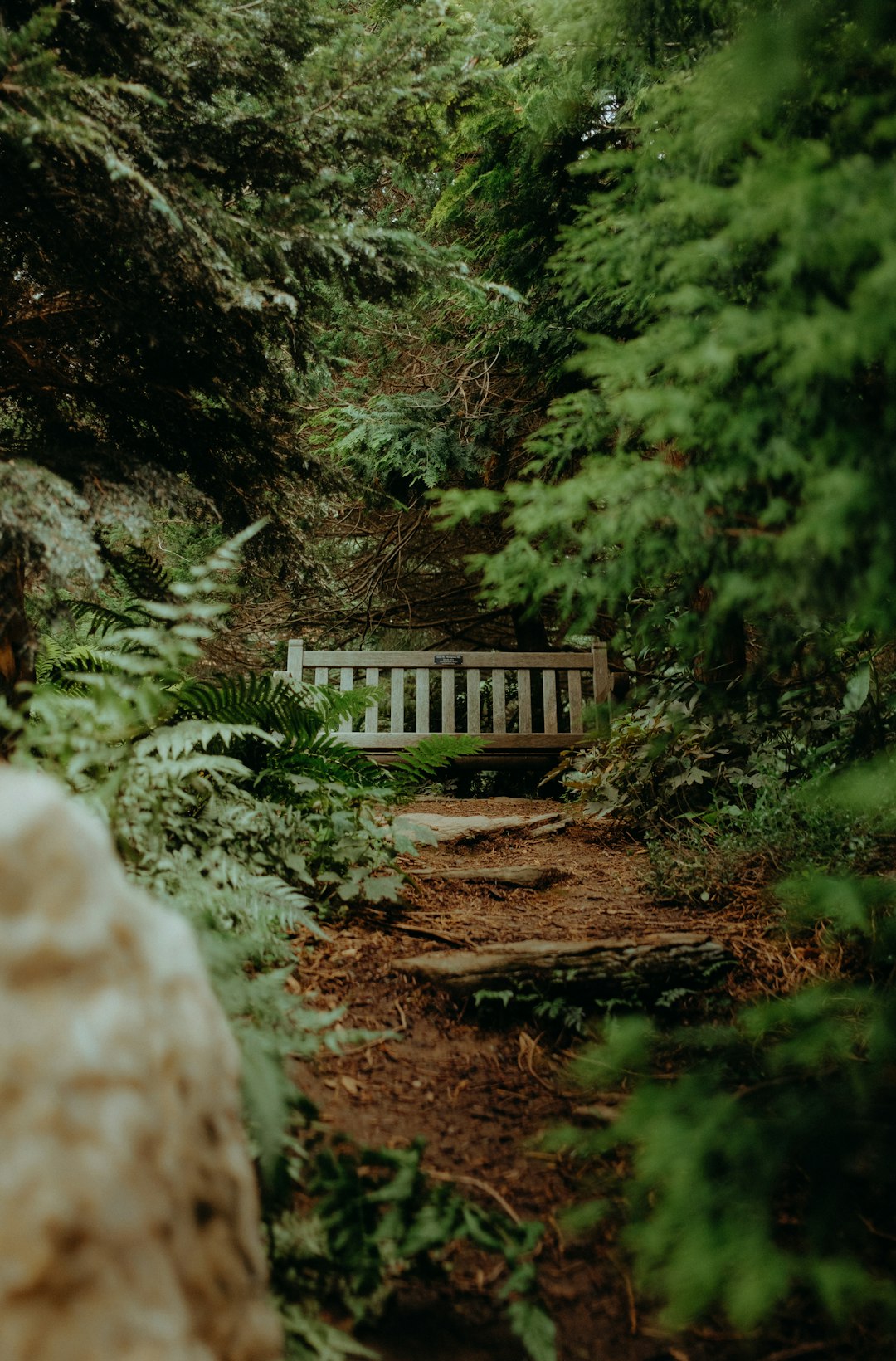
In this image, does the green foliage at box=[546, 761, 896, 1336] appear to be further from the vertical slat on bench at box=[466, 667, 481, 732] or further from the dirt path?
the vertical slat on bench at box=[466, 667, 481, 732]

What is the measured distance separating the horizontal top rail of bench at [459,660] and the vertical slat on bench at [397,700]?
3.0 inches

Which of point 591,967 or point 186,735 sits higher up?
point 186,735

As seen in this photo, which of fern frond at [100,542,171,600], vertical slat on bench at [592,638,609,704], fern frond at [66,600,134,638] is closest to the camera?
fern frond at [100,542,171,600]

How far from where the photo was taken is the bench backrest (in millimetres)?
6270

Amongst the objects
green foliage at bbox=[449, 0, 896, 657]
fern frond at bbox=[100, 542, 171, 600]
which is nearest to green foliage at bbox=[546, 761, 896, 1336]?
green foliage at bbox=[449, 0, 896, 657]

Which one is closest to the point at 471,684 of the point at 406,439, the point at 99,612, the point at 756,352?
the point at 406,439

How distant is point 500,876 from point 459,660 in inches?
125

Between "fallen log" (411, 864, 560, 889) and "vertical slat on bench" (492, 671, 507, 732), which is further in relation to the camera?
"vertical slat on bench" (492, 671, 507, 732)

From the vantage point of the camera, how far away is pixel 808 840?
3.25m

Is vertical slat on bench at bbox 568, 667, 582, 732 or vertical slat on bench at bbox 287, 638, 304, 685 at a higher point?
vertical slat on bench at bbox 287, 638, 304, 685

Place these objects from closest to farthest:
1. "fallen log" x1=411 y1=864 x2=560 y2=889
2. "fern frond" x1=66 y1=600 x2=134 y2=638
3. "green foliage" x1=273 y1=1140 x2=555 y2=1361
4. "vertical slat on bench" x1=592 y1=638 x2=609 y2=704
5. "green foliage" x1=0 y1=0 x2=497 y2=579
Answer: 1. "green foliage" x1=273 y1=1140 x2=555 y2=1361
2. "green foliage" x1=0 y1=0 x2=497 y2=579
3. "fern frond" x1=66 y1=600 x2=134 y2=638
4. "fallen log" x1=411 y1=864 x2=560 y2=889
5. "vertical slat on bench" x1=592 y1=638 x2=609 y2=704

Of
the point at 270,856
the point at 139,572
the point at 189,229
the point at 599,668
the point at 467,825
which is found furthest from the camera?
the point at 599,668

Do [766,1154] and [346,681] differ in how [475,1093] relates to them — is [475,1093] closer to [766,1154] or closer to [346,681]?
[766,1154]

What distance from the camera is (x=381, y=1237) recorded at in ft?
4.51
